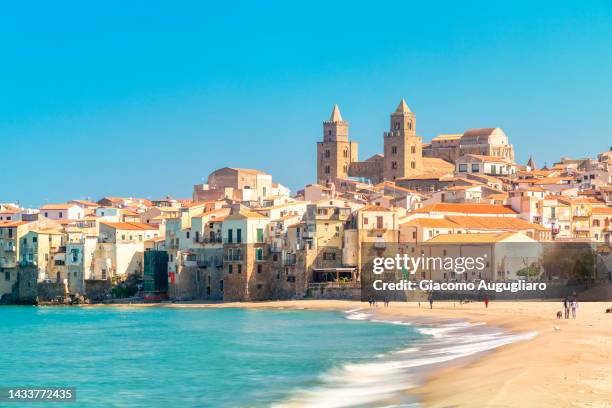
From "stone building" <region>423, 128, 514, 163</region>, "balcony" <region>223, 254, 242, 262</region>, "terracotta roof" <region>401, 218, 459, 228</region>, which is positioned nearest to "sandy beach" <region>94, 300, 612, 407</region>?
"terracotta roof" <region>401, 218, 459, 228</region>

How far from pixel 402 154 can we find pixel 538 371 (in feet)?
363

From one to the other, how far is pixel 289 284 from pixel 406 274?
341 inches

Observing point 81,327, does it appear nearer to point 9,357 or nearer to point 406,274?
point 9,357

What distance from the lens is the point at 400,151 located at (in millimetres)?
141625

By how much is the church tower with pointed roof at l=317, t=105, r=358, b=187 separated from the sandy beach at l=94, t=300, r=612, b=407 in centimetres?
9787

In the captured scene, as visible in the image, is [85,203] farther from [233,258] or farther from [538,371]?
[538,371]

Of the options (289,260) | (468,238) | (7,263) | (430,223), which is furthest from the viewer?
(7,263)

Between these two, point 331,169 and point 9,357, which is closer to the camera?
point 9,357

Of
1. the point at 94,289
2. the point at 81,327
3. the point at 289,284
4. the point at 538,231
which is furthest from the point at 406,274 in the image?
the point at 94,289

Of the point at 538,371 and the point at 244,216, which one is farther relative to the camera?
the point at 244,216

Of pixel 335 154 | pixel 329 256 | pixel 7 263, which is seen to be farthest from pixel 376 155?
pixel 329 256

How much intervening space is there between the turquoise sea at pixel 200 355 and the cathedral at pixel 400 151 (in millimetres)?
72349

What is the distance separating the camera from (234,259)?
77.1 meters

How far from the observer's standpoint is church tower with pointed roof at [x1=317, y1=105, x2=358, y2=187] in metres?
151
